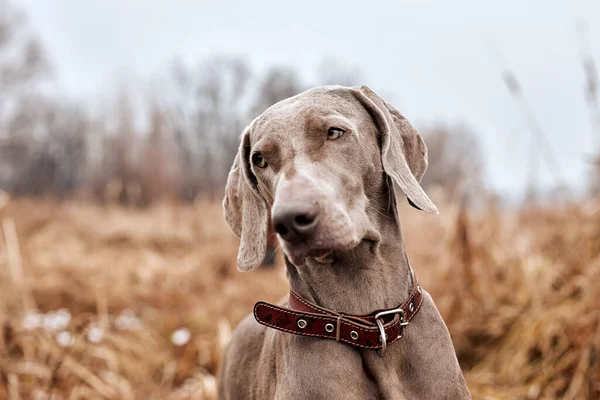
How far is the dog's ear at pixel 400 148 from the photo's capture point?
2338 mm

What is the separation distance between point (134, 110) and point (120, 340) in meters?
27.4

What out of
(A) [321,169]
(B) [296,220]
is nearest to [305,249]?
(B) [296,220]

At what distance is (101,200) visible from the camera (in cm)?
2086

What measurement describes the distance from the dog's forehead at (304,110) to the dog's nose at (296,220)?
1.54 ft

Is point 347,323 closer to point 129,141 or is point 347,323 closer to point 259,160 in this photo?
point 259,160

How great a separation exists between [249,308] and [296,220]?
17.5ft

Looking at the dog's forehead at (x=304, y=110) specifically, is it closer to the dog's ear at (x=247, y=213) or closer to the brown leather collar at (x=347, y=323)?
the dog's ear at (x=247, y=213)

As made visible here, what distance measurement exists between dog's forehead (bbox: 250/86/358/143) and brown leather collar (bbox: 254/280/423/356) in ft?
2.14

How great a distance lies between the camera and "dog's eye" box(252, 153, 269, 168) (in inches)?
94.2

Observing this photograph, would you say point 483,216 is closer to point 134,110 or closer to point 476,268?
point 476,268

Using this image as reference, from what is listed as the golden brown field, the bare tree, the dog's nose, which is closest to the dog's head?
the dog's nose

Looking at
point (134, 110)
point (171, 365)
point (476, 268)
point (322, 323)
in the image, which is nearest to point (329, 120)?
point (322, 323)

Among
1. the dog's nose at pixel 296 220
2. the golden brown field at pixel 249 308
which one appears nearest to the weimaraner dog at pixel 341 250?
the dog's nose at pixel 296 220

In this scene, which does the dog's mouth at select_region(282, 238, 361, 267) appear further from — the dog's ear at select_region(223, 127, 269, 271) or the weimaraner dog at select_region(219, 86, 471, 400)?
the dog's ear at select_region(223, 127, 269, 271)
